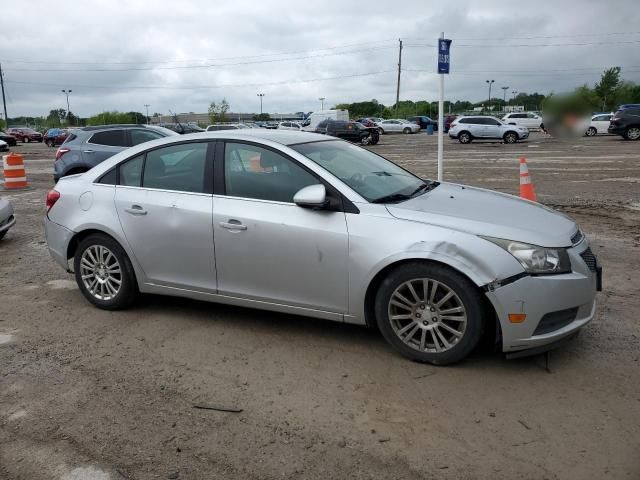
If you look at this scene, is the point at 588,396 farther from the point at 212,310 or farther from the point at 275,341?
the point at 212,310

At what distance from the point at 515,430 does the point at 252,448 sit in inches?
55.7

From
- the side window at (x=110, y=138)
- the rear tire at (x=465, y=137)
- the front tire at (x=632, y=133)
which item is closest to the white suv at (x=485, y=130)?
the rear tire at (x=465, y=137)

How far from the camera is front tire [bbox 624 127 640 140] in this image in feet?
95.5

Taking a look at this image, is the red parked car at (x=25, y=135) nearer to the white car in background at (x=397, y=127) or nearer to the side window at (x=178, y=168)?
the white car in background at (x=397, y=127)

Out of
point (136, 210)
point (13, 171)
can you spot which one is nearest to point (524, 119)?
point (13, 171)

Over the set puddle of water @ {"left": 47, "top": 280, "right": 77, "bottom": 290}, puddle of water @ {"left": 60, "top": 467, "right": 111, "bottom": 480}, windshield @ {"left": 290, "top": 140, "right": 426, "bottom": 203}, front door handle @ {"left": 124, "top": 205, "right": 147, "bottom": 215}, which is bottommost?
puddle of water @ {"left": 60, "top": 467, "right": 111, "bottom": 480}

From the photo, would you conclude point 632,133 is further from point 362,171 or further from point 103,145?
point 362,171

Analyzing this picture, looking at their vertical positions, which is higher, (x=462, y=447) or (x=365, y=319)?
(x=365, y=319)

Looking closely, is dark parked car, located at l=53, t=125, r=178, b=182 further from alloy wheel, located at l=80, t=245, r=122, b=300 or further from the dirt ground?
alloy wheel, located at l=80, t=245, r=122, b=300

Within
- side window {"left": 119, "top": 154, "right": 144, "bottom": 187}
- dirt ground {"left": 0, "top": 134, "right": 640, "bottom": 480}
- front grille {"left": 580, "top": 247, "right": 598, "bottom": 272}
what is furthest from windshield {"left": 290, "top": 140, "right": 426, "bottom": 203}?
side window {"left": 119, "top": 154, "right": 144, "bottom": 187}

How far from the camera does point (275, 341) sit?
4.39 m

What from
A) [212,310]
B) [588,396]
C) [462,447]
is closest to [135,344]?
[212,310]

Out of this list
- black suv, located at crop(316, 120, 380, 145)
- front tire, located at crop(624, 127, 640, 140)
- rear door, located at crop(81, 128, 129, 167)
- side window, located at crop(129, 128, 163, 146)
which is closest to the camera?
rear door, located at crop(81, 128, 129, 167)

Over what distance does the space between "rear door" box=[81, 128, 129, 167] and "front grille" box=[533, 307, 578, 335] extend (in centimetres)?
999
